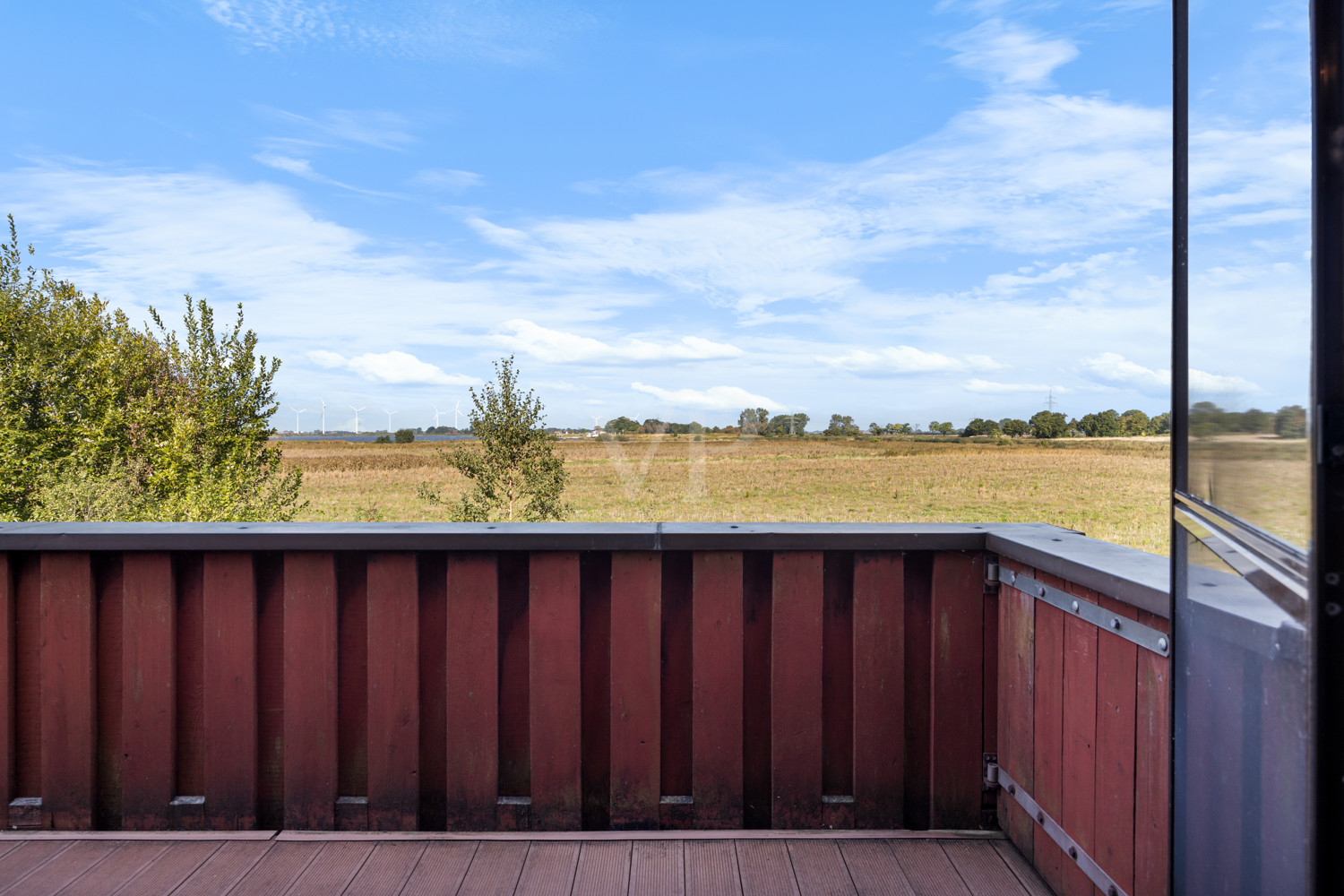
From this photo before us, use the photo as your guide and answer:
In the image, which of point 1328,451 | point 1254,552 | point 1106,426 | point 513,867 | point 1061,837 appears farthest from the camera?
point 1106,426

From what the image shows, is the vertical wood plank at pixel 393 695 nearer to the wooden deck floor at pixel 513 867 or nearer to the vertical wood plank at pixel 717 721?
the wooden deck floor at pixel 513 867

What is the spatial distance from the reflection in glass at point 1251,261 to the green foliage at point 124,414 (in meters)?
23.7

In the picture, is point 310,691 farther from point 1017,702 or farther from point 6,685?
point 1017,702

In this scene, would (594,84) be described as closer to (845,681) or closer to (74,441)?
(74,441)

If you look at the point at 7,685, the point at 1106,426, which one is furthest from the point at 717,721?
the point at 1106,426

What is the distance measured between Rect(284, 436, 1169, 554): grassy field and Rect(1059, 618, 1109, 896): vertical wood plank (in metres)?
27.6

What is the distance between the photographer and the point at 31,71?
30.4m

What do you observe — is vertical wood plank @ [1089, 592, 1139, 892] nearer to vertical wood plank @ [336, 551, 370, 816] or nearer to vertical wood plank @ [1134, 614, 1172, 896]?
vertical wood plank @ [1134, 614, 1172, 896]

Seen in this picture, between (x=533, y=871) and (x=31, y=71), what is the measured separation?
141 ft

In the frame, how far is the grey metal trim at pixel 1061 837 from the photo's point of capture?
117 centimetres

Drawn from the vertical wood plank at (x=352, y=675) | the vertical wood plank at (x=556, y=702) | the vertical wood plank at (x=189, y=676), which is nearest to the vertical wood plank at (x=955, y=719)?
the vertical wood plank at (x=556, y=702)

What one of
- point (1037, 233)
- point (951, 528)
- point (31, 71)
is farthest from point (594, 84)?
point (951, 528)

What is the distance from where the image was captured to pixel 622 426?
4044cm

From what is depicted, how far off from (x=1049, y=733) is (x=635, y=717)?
0.81 meters
